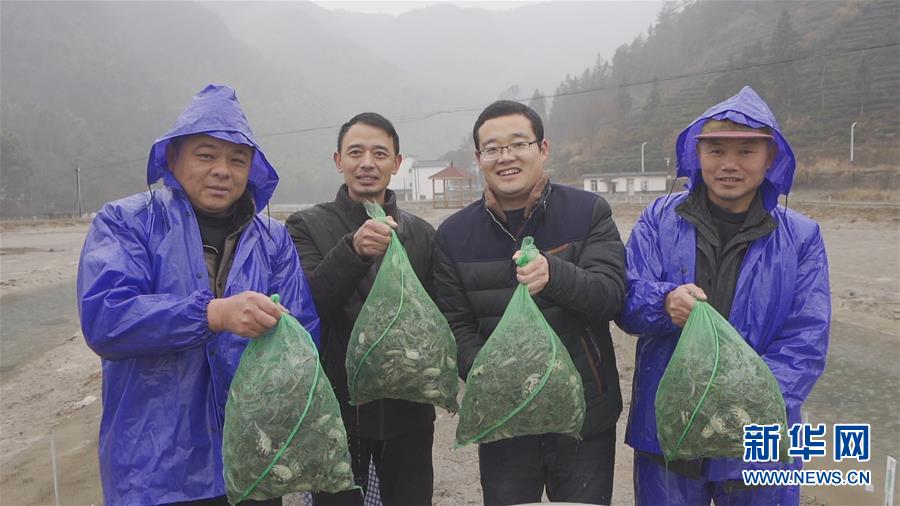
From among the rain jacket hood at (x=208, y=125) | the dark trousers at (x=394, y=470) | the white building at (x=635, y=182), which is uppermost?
the white building at (x=635, y=182)

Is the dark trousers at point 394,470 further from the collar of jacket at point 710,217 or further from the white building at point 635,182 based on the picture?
the white building at point 635,182

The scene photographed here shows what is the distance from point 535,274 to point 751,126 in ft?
3.99

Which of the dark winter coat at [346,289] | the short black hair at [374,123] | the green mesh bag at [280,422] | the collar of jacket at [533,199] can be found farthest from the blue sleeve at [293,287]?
the collar of jacket at [533,199]

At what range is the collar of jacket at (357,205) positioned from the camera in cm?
320

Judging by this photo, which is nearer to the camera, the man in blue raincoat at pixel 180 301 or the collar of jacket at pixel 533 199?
the man in blue raincoat at pixel 180 301

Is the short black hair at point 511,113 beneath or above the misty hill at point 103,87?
beneath

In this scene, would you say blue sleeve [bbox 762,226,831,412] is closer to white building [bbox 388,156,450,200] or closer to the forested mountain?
the forested mountain

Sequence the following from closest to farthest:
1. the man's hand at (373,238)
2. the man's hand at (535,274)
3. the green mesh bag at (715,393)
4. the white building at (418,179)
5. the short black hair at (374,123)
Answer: the green mesh bag at (715,393), the man's hand at (535,274), the man's hand at (373,238), the short black hair at (374,123), the white building at (418,179)

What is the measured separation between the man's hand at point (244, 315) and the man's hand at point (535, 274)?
3.34 ft

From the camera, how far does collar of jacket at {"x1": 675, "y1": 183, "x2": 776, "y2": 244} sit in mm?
2678

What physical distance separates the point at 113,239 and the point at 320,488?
1.26m

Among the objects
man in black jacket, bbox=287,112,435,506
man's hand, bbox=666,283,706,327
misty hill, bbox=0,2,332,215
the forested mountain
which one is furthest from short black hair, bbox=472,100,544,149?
misty hill, bbox=0,2,332,215

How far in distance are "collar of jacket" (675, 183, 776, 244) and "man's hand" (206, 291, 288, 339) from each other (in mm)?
1954

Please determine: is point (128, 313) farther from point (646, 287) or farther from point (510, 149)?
point (646, 287)
